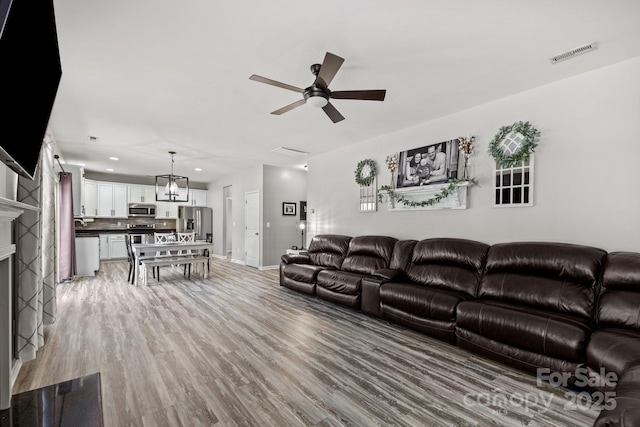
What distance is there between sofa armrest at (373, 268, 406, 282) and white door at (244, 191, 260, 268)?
13.7ft

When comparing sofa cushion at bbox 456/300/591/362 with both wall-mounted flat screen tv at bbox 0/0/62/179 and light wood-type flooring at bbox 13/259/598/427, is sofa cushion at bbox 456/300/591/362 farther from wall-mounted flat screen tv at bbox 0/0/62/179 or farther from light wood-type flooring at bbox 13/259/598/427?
wall-mounted flat screen tv at bbox 0/0/62/179

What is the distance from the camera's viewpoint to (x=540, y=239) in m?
3.22

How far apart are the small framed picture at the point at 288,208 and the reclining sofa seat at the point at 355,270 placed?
3150 mm

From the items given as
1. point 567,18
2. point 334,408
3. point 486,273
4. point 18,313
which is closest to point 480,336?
point 486,273

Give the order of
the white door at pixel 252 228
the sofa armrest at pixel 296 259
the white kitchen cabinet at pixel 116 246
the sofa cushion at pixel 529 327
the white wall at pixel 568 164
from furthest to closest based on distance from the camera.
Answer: the white kitchen cabinet at pixel 116 246 < the white door at pixel 252 228 < the sofa armrest at pixel 296 259 < the white wall at pixel 568 164 < the sofa cushion at pixel 529 327

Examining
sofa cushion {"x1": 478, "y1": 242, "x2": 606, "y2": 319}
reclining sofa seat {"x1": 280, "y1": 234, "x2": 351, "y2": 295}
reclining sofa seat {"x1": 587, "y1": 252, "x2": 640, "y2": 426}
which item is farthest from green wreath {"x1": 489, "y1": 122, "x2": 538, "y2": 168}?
reclining sofa seat {"x1": 280, "y1": 234, "x2": 351, "y2": 295}

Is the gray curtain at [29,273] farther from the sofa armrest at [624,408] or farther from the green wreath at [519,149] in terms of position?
the green wreath at [519,149]

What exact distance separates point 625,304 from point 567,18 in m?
2.22

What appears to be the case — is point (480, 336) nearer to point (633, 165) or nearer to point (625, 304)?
point (625, 304)

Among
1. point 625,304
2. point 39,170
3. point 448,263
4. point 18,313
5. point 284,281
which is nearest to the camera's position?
point 625,304

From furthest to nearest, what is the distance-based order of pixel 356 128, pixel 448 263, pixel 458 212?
pixel 356 128 → pixel 458 212 → pixel 448 263

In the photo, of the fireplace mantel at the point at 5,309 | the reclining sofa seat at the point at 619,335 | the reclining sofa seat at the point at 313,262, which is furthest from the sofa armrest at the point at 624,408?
the reclining sofa seat at the point at 313,262

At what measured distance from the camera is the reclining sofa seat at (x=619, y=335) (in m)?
1.43

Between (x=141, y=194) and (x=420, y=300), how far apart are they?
9.13 meters
